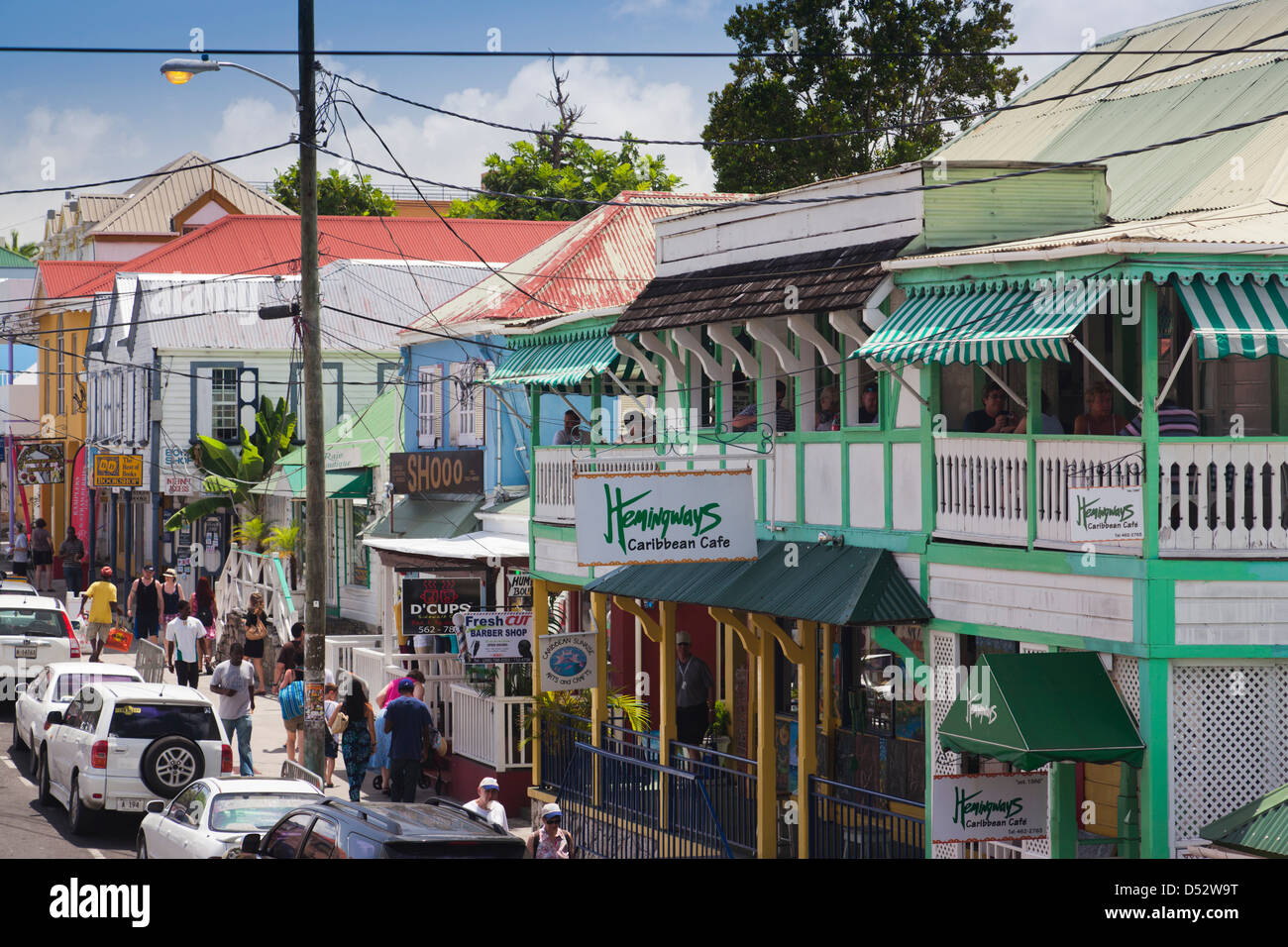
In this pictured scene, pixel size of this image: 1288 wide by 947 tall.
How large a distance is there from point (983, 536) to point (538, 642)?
25.2 feet

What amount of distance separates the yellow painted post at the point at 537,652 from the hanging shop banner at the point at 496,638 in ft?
0.49

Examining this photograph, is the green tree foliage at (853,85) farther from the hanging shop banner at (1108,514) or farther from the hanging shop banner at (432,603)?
the hanging shop banner at (1108,514)

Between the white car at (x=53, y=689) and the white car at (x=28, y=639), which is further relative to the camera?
the white car at (x=28, y=639)

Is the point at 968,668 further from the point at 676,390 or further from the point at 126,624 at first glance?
the point at 126,624

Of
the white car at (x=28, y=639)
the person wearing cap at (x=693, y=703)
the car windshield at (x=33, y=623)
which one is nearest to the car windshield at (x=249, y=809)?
the person wearing cap at (x=693, y=703)

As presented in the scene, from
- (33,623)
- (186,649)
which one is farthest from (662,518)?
(33,623)

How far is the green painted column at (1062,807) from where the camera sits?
12.5 m

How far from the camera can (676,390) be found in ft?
62.0

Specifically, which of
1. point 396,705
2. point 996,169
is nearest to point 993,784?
point 996,169

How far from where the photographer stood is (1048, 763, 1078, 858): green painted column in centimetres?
1246

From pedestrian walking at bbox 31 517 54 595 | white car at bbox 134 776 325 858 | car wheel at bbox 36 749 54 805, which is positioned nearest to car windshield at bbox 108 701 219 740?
car wheel at bbox 36 749 54 805

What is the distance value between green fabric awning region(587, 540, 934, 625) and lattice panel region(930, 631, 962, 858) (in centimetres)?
31

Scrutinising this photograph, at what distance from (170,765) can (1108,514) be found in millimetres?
10807

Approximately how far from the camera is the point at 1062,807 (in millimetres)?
12523
